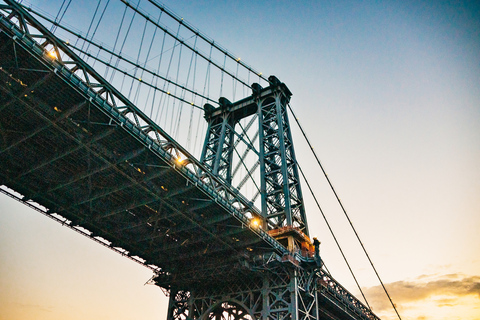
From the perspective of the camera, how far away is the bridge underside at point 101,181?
20.3 metres

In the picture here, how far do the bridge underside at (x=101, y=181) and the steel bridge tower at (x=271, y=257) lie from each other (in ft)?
8.27

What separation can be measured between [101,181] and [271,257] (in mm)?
14556

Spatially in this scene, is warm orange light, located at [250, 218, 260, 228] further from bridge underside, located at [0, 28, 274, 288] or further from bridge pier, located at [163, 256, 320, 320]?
bridge pier, located at [163, 256, 320, 320]

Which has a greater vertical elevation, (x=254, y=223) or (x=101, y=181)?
(x=101, y=181)

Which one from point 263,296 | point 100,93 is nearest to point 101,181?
point 100,93

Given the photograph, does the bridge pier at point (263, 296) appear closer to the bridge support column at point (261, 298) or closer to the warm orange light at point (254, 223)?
the bridge support column at point (261, 298)

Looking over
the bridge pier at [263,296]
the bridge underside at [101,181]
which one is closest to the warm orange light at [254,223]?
the bridge underside at [101,181]

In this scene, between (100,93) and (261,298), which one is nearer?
(100,93)

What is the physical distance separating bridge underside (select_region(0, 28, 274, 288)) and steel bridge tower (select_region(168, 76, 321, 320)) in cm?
252

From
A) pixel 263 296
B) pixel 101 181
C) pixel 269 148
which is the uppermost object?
pixel 269 148

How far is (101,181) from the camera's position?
2627cm

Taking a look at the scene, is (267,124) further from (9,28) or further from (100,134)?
(9,28)

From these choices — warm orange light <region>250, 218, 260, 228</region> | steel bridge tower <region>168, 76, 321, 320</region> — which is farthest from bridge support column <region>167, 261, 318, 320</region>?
warm orange light <region>250, 218, 260, 228</region>

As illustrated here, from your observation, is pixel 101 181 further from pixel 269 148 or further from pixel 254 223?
pixel 269 148
